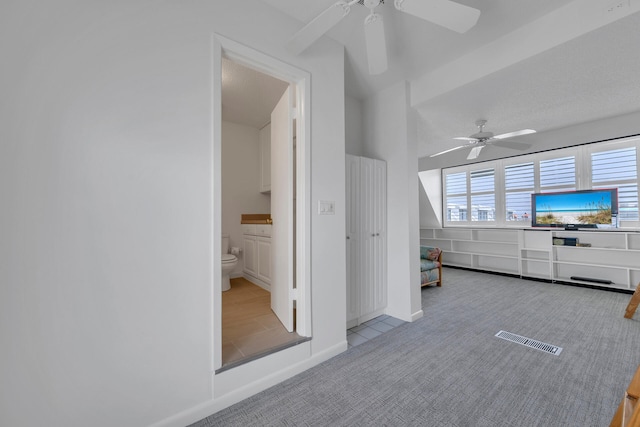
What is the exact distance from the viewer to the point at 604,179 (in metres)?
3.94

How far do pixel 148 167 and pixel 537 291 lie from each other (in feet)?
16.5

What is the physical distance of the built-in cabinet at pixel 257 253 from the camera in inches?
130

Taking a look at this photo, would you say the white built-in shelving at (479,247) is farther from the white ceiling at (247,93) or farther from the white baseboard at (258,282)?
the white ceiling at (247,93)

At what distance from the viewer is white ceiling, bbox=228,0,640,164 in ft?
6.04

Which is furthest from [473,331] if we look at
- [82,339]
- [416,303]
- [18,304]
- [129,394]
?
[18,304]

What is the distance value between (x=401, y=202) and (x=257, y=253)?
2.08 meters

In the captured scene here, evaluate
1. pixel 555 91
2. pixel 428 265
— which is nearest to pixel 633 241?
pixel 555 91

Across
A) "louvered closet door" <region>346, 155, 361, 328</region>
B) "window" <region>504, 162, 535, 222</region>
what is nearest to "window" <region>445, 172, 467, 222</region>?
"window" <region>504, 162, 535, 222</region>

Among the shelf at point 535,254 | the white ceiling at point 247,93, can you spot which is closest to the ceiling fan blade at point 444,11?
the white ceiling at point 247,93

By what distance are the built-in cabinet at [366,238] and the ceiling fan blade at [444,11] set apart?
1269 millimetres

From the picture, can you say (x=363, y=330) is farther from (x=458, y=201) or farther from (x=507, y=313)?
(x=458, y=201)

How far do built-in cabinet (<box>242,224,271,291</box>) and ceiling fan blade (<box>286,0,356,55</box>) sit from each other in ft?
6.80

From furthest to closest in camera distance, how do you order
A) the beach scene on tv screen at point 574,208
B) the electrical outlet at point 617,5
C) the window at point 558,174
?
the window at point 558,174 → the beach scene on tv screen at point 574,208 → the electrical outlet at point 617,5

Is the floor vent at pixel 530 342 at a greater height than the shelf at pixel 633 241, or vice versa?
the shelf at pixel 633 241
